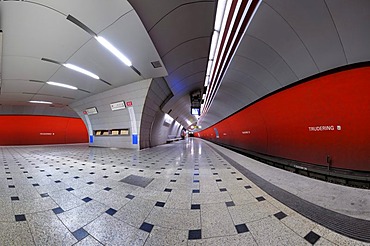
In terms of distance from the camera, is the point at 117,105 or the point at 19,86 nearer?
the point at 19,86

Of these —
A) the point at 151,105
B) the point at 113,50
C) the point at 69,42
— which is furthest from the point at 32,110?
the point at 113,50

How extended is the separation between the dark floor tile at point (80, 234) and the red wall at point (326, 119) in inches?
215

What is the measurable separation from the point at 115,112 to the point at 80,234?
31.2ft

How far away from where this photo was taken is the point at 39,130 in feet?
47.7

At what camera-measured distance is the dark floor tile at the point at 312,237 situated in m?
1.50

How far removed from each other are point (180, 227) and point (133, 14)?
437 cm

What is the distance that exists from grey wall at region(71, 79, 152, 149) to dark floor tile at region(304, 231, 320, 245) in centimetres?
770

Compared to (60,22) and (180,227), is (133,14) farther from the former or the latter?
(180,227)

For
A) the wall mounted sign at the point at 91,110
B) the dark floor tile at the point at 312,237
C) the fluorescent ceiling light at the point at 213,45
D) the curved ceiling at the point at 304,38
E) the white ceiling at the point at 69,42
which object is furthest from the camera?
the wall mounted sign at the point at 91,110

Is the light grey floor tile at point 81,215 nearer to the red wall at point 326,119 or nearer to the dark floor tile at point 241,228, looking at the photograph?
the dark floor tile at point 241,228

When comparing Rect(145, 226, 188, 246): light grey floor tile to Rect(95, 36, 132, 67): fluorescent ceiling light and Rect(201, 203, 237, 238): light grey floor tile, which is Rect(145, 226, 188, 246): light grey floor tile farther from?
Rect(95, 36, 132, 67): fluorescent ceiling light

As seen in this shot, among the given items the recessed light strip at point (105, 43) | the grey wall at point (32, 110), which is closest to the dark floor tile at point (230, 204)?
the recessed light strip at point (105, 43)

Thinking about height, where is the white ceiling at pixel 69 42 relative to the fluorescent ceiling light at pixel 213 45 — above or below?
below

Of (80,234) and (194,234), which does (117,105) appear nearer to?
(80,234)
